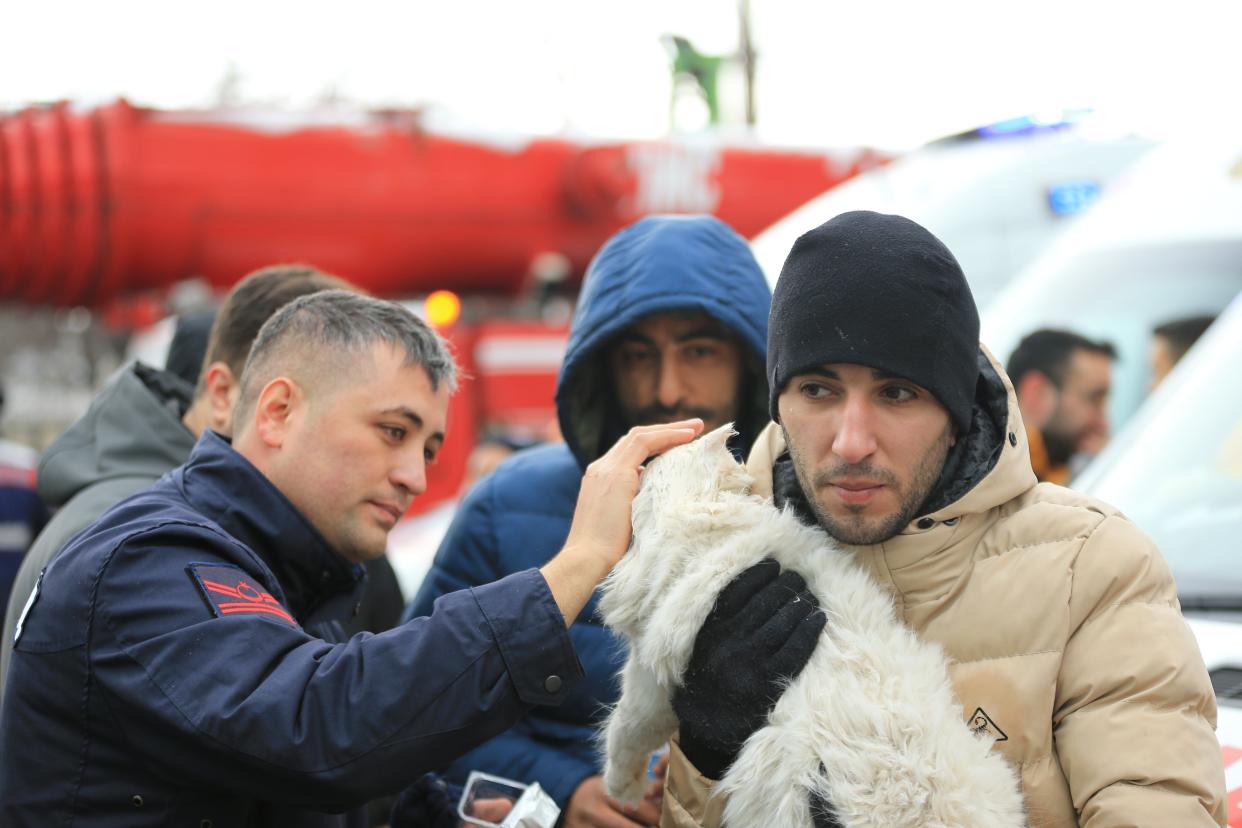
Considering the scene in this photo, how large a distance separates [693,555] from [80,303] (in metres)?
8.33

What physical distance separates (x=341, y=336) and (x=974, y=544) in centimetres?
120

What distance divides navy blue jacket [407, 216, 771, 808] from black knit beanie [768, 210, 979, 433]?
80cm

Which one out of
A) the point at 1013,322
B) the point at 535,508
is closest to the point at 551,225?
the point at 1013,322

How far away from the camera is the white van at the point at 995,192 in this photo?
19.7ft

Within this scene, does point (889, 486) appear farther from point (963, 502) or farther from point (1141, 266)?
point (1141, 266)

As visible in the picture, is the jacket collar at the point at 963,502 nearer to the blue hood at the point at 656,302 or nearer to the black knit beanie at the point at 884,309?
the black knit beanie at the point at 884,309

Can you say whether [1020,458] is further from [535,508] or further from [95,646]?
[95,646]

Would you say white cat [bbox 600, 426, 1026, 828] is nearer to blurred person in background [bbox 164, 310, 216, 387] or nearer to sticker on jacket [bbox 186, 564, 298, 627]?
sticker on jacket [bbox 186, 564, 298, 627]

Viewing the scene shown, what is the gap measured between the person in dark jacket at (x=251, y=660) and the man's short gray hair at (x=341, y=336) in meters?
0.13

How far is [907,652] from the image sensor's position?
6.31 ft

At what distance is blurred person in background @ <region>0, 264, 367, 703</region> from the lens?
301 cm

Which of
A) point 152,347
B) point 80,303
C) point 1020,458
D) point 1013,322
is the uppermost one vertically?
point 1020,458

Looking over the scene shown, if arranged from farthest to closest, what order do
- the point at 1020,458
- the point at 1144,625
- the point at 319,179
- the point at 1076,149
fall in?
the point at 319,179, the point at 1076,149, the point at 1020,458, the point at 1144,625

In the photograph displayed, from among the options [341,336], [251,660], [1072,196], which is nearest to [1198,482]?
[341,336]
